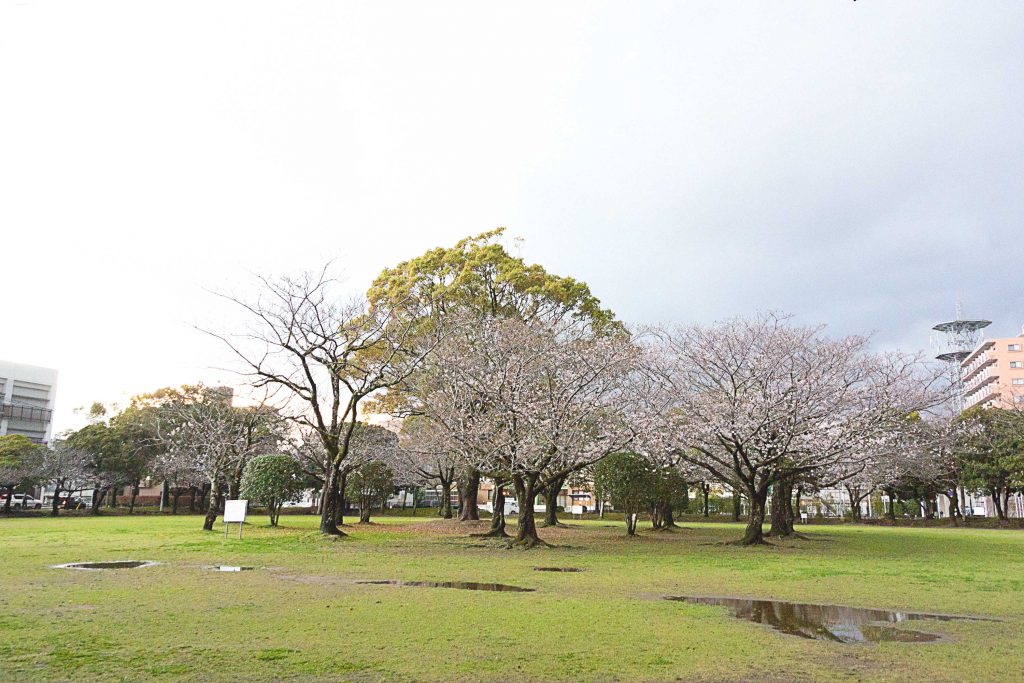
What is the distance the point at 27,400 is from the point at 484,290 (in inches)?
2461

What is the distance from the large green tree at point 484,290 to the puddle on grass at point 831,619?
1826 centimetres

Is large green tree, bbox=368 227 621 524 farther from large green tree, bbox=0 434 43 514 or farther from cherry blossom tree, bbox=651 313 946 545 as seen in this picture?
large green tree, bbox=0 434 43 514

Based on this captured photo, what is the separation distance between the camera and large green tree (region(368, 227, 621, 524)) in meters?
28.1

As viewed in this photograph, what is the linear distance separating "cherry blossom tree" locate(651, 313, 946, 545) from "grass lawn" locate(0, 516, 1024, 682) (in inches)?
211

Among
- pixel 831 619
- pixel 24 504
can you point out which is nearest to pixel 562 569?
pixel 831 619

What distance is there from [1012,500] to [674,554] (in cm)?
6460

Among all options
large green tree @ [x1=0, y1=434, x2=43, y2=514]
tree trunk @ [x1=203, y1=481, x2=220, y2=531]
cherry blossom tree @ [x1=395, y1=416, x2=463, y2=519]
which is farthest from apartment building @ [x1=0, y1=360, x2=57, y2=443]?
tree trunk @ [x1=203, y1=481, x2=220, y2=531]

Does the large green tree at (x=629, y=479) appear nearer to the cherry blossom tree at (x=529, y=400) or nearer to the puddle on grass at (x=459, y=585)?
the cherry blossom tree at (x=529, y=400)

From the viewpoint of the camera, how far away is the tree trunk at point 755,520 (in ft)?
69.3

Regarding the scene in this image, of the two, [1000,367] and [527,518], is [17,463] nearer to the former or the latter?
[527,518]

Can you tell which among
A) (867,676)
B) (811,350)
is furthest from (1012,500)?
(867,676)

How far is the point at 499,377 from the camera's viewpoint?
20.2m

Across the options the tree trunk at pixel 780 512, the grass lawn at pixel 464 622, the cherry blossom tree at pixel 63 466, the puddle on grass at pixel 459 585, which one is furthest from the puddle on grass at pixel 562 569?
the cherry blossom tree at pixel 63 466

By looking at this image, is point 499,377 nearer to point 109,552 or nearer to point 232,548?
point 232,548
